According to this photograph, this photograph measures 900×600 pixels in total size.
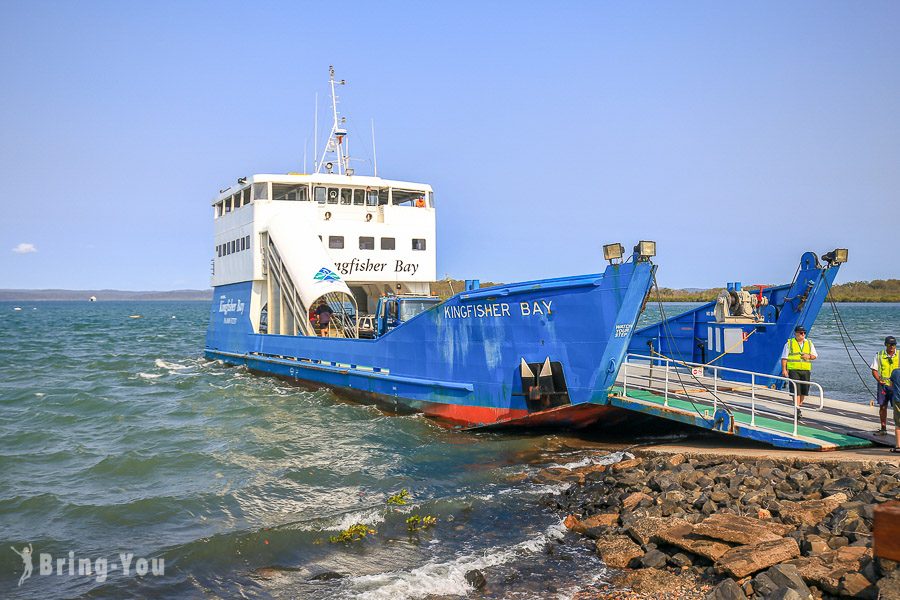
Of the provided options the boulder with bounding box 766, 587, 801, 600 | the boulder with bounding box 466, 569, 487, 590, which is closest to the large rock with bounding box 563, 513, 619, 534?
the boulder with bounding box 466, 569, 487, 590

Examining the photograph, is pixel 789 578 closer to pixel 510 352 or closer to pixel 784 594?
pixel 784 594

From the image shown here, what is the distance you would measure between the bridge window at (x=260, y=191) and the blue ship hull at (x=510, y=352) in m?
5.67

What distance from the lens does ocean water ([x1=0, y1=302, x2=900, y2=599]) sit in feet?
22.2

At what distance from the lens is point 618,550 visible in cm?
673

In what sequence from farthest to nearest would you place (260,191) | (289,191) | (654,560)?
(289,191)
(260,191)
(654,560)

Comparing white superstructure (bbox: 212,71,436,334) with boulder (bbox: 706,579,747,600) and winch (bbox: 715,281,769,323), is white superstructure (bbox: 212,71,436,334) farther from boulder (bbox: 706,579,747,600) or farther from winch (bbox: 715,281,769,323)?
boulder (bbox: 706,579,747,600)

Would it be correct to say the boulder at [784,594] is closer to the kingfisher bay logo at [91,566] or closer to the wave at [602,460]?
the wave at [602,460]

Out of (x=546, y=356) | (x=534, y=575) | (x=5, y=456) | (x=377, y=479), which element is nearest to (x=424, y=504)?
(x=377, y=479)

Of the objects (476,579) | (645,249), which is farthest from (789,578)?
(645,249)

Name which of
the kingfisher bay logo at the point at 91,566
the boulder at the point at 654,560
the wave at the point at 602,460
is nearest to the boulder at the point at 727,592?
the boulder at the point at 654,560

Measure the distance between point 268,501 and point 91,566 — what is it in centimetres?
239

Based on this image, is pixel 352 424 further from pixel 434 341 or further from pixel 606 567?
pixel 606 567

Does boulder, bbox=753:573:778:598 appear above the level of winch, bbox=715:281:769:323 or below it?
below

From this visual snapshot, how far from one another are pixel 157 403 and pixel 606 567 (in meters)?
13.8
